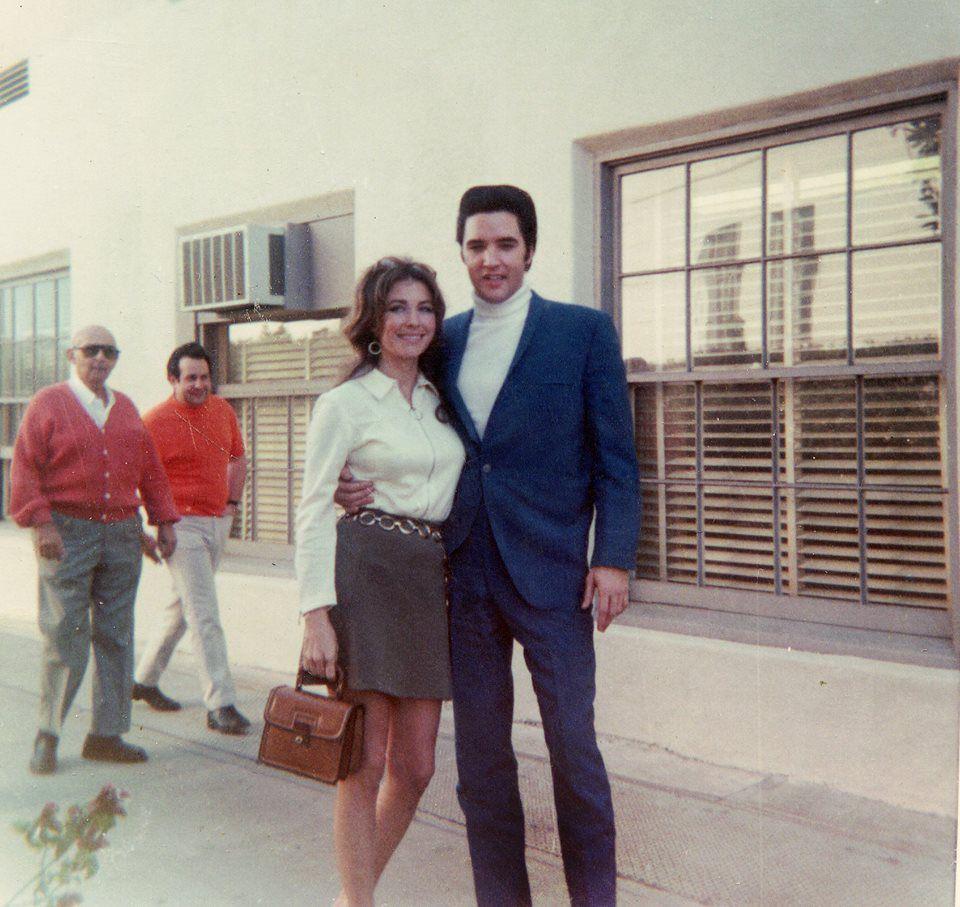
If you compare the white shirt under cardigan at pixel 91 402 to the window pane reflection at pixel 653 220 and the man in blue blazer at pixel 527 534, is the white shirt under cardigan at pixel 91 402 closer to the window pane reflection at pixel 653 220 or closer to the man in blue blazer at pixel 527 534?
the man in blue blazer at pixel 527 534

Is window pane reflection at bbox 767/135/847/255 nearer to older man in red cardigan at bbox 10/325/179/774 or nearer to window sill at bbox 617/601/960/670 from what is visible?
window sill at bbox 617/601/960/670

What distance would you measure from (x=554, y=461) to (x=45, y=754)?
2.81 metres

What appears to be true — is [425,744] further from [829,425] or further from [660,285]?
[660,285]

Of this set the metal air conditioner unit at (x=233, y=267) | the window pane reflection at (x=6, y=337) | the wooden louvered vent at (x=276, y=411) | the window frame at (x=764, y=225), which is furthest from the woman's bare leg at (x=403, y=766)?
the window pane reflection at (x=6, y=337)

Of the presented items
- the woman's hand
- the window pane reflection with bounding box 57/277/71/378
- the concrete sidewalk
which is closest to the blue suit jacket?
the woman's hand

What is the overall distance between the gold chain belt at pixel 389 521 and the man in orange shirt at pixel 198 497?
2.32 meters

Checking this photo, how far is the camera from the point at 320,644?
7.97 feet

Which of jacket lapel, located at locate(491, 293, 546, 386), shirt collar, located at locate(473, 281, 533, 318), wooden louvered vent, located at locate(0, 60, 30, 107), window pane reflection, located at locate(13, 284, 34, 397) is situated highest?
wooden louvered vent, located at locate(0, 60, 30, 107)

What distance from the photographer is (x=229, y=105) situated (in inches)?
219

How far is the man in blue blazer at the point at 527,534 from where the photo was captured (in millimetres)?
2521

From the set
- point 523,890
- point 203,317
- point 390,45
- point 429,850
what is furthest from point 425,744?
point 203,317

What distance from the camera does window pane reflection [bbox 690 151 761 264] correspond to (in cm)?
396

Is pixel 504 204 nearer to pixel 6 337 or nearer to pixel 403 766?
pixel 403 766

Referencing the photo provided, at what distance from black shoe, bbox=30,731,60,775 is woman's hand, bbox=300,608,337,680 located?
2.25 metres
